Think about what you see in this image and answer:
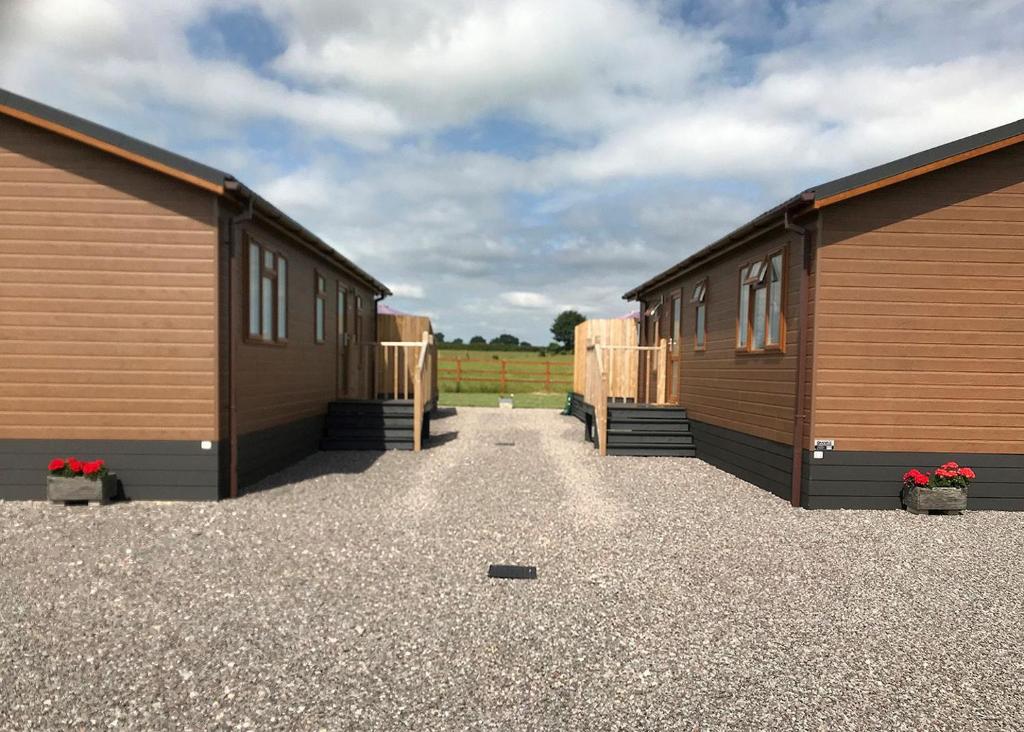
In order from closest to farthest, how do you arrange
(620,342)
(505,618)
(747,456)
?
(505,618)
(747,456)
(620,342)

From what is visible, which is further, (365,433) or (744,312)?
(365,433)

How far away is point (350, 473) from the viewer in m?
9.22

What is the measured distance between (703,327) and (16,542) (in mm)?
10211

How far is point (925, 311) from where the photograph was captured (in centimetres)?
736

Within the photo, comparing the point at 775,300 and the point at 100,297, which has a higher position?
the point at 775,300

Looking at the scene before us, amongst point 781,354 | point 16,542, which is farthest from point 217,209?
point 781,354

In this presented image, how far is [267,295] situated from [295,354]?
58.3 inches

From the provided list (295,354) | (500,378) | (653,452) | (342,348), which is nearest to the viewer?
(295,354)

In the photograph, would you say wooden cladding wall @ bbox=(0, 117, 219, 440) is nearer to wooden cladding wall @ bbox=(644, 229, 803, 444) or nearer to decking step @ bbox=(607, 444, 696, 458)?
decking step @ bbox=(607, 444, 696, 458)

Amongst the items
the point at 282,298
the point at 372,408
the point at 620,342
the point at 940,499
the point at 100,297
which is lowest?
the point at 940,499

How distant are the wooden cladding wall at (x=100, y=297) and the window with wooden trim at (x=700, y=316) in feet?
26.7

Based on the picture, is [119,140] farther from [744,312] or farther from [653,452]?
[653,452]

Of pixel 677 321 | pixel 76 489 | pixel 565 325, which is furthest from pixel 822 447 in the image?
pixel 565 325

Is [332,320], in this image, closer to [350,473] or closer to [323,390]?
[323,390]
